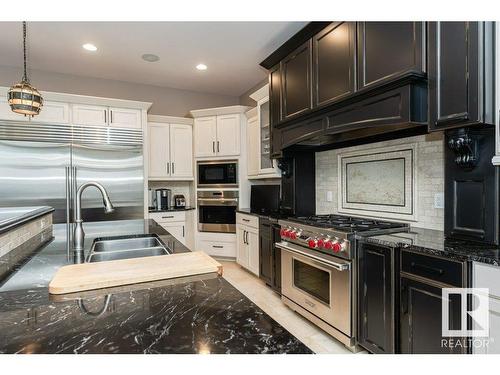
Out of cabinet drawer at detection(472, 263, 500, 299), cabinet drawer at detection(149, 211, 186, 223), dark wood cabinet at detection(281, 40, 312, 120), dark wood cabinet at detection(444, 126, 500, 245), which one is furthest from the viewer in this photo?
cabinet drawer at detection(149, 211, 186, 223)

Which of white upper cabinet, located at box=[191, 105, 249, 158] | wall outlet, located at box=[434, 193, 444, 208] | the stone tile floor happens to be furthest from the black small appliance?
wall outlet, located at box=[434, 193, 444, 208]

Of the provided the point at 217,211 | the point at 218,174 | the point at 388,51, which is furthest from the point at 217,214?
the point at 388,51

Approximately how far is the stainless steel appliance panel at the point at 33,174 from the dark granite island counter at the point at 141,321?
3.24 meters

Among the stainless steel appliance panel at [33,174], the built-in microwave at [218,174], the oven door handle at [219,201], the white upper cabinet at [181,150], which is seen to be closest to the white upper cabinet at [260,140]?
the built-in microwave at [218,174]

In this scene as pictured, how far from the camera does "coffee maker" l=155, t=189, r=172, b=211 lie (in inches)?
191

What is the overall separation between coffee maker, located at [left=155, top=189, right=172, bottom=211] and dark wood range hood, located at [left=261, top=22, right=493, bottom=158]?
2496 millimetres

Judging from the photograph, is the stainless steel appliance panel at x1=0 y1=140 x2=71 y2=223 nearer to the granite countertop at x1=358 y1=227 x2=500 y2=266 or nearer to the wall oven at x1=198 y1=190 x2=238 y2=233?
the wall oven at x1=198 y1=190 x2=238 y2=233

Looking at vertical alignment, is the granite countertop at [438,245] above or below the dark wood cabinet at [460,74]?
below

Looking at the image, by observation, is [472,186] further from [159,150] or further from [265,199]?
[159,150]

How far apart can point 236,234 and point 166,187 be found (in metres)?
1.65

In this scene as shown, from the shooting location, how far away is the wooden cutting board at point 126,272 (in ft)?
3.49

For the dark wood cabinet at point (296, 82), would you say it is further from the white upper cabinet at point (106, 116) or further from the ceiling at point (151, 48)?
the white upper cabinet at point (106, 116)

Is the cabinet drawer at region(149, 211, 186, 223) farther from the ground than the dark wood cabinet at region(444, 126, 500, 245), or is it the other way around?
the dark wood cabinet at region(444, 126, 500, 245)

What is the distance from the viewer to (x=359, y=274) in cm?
210
